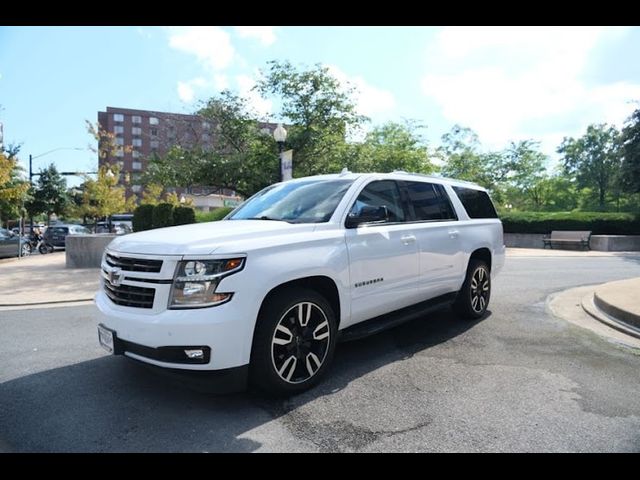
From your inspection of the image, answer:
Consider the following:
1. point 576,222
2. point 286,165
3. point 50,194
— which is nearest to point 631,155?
point 576,222

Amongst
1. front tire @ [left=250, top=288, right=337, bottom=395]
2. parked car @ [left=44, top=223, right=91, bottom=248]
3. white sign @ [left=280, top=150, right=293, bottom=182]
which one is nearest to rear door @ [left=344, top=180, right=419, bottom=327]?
front tire @ [left=250, top=288, right=337, bottom=395]

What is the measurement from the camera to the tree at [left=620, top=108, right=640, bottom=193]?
2214 cm

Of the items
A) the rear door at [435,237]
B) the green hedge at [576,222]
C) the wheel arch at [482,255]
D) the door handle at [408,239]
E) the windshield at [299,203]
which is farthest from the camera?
→ the green hedge at [576,222]

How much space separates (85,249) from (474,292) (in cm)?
1180

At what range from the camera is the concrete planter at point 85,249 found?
13.1 m

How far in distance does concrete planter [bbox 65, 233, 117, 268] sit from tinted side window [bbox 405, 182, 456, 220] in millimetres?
10870

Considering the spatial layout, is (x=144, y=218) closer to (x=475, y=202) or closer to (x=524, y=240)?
(x=475, y=202)

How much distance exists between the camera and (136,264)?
3.39 metres

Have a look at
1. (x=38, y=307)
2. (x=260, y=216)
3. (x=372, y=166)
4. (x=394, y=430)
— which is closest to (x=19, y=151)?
(x=372, y=166)

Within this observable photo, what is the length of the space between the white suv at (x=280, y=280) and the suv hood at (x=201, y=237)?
0.01m

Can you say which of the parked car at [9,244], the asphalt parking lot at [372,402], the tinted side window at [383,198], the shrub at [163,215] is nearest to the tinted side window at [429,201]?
the tinted side window at [383,198]

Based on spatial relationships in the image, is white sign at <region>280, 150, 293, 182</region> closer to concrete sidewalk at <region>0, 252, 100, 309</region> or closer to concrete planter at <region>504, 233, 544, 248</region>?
concrete sidewalk at <region>0, 252, 100, 309</region>

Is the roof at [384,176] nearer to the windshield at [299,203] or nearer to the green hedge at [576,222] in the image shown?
the windshield at [299,203]
